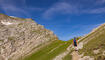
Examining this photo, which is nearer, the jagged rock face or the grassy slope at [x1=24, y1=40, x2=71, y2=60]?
the grassy slope at [x1=24, y1=40, x2=71, y2=60]

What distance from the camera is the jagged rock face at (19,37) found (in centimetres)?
8944

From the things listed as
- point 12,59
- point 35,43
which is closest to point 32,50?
point 35,43

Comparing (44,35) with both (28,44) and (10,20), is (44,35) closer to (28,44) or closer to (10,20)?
(28,44)

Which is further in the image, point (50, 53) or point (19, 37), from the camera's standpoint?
point (19, 37)

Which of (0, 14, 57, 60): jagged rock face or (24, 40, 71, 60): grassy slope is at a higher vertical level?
(0, 14, 57, 60): jagged rock face

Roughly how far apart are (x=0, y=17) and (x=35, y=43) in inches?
2193

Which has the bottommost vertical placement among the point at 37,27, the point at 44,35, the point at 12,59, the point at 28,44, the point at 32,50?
the point at 12,59

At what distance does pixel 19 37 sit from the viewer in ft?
328

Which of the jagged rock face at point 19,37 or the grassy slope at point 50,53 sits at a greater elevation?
the jagged rock face at point 19,37

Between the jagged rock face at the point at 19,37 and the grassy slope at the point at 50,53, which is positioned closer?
the grassy slope at the point at 50,53

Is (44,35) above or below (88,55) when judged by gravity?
above

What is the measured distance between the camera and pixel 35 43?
312ft

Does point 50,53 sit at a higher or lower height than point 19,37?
lower

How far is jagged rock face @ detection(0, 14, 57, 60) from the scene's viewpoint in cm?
8944
